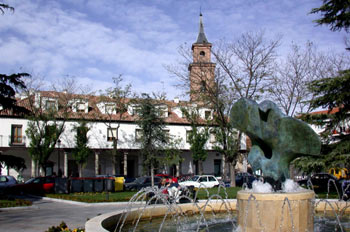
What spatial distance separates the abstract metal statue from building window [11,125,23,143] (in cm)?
3186

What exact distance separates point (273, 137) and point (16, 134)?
108ft

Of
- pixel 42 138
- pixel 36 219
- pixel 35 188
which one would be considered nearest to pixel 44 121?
A: pixel 42 138

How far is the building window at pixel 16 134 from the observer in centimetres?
3591

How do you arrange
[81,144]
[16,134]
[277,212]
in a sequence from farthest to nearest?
[81,144], [16,134], [277,212]

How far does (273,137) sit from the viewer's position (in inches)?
325

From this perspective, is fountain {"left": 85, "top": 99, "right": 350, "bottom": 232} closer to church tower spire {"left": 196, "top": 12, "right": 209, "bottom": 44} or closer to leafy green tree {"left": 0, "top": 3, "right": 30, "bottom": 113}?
leafy green tree {"left": 0, "top": 3, "right": 30, "bottom": 113}

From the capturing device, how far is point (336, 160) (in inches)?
648

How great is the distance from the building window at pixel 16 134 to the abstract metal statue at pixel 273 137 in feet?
105

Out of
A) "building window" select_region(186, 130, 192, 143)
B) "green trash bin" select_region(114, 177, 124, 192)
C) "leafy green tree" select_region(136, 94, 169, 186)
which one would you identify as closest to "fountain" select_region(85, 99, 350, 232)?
"green trash bin" select_region(114, 177, 124, 192)

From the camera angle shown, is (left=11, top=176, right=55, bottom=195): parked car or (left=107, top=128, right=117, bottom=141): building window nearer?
(left=11, top=176, right=55, bottom=195): parked car

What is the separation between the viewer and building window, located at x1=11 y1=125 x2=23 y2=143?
118ft

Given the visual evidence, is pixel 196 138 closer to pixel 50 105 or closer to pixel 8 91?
pixel 50 105

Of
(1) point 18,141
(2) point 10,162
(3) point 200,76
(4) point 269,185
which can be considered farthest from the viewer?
(1) point 18,141

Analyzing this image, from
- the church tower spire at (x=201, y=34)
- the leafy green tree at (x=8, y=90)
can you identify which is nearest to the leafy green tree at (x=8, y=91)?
the leafy green tree at (x=8, y=90)
